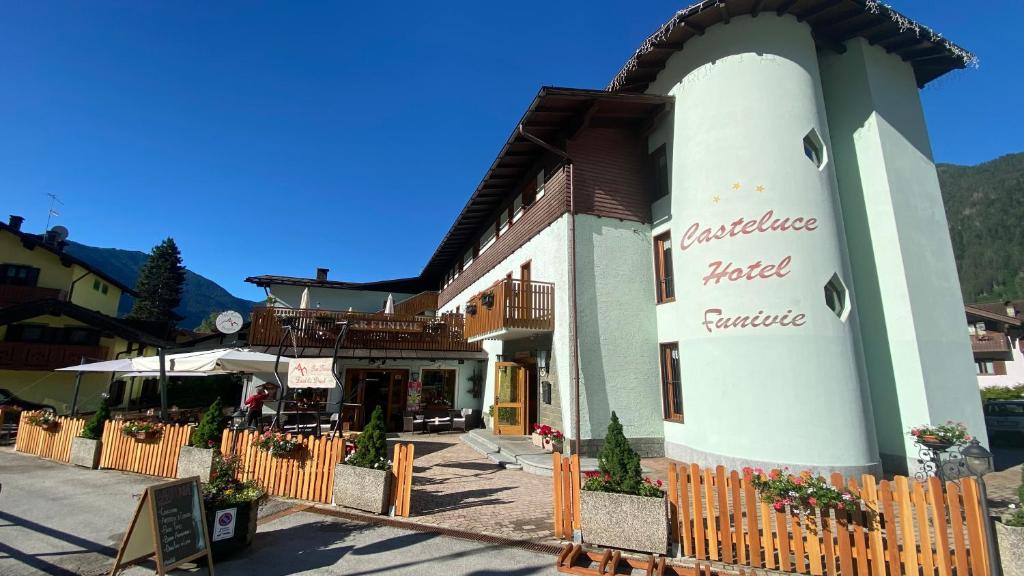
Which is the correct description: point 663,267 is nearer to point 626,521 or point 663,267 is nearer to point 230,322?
point 626,521

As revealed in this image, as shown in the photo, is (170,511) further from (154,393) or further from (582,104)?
(154,393)

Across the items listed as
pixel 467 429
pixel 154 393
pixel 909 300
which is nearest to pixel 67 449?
pixel 467 429

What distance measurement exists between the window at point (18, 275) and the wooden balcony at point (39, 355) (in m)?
5.00

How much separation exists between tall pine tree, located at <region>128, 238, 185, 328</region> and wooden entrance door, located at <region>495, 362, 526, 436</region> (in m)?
45.3

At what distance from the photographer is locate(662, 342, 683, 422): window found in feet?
35.4

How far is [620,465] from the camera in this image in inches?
220

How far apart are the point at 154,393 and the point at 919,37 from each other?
Answer: 40233 millimetres

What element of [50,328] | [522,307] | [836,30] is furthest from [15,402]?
[836,30]

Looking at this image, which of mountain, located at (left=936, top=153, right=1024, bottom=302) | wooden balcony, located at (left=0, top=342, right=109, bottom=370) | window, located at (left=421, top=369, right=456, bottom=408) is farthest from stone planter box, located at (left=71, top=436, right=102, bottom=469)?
mountain, located at (left=936, top=153, right=1024, bottom=302)

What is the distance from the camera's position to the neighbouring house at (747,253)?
29.2 ft

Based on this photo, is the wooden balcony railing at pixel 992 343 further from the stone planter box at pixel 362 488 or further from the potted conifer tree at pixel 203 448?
the potted conifer tree at pixel 203 448

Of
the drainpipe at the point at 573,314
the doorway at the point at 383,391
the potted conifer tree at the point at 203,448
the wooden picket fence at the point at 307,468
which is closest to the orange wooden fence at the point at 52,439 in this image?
the potted conifer tree at the point at 203,448

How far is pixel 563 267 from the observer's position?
1143 centimetres

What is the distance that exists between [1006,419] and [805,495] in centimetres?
1422
